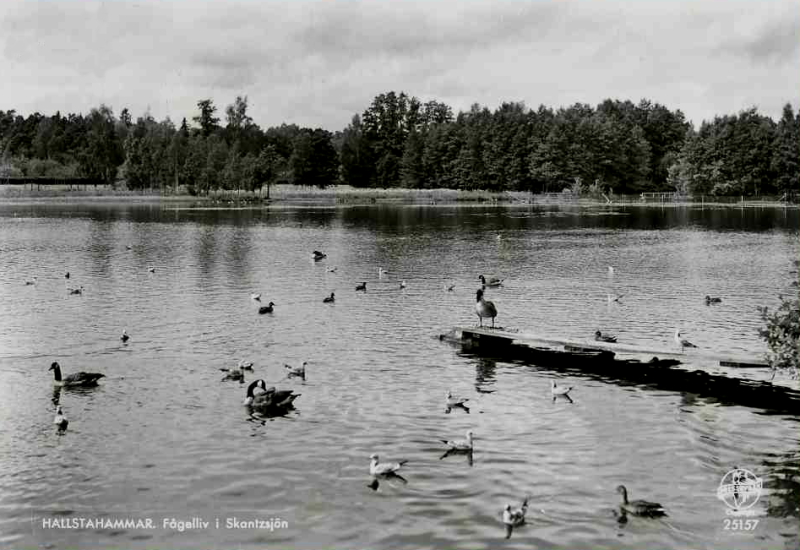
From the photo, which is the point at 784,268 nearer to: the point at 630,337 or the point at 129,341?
the point at 630,337

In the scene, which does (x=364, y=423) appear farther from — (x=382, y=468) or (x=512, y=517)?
(x=512, y=517)

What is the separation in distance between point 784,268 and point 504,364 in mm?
46647

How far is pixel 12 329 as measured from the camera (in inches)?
1735

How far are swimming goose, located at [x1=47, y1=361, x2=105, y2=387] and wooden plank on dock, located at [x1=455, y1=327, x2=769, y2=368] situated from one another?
56.0 feet

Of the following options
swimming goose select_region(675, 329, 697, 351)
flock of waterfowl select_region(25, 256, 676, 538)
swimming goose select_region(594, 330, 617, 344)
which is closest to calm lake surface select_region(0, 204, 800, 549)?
flock of waterfowl select_region(25, 256, 676, 538)

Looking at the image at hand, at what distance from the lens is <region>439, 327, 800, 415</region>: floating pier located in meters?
31.0

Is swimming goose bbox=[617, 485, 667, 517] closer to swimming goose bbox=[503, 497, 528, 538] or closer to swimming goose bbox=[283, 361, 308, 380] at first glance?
swimming goose bbox=[503, 497, 528, 538]

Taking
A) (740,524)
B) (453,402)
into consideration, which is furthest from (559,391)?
(740,524)

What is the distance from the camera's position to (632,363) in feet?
114

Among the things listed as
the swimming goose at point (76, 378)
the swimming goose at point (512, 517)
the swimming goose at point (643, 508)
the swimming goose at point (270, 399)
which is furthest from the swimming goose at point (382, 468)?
the swimming goose at point (76, 378)

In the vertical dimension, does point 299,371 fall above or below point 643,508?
above

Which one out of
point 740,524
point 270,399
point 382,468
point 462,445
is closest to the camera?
point 740,524

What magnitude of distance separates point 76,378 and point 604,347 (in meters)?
21.8

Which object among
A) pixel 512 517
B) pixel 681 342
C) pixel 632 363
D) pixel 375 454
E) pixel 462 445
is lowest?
pixel 512 517
